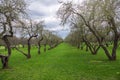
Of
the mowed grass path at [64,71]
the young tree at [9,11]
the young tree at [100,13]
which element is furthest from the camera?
the young tree at [100,13]

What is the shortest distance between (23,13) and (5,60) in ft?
17.9

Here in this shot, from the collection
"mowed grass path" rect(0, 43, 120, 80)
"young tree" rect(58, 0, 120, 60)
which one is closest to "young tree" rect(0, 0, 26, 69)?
"mowed grass path" rect(0, 43, 120, 80)

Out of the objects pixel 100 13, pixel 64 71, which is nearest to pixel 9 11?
pixel 64 71

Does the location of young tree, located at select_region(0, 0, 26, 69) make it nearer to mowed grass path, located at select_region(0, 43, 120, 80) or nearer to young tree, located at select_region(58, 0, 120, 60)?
mowed grass path, located at select_region(0, 43, 120, 80)

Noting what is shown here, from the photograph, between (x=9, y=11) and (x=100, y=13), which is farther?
(x=100, y=13)

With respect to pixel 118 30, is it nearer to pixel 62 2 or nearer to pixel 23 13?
pixel 62 2

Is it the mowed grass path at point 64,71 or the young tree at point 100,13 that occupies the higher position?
the young tree at point 100,13

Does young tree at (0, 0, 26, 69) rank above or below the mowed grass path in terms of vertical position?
above

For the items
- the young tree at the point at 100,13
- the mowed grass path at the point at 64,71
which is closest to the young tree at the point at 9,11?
the mowed grass path at the point at 64,71

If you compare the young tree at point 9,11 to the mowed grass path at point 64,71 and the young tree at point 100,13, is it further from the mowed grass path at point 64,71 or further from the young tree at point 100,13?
the young tree at point 100,13

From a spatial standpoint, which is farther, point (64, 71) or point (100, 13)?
point (100, 13)

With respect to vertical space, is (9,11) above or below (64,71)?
above

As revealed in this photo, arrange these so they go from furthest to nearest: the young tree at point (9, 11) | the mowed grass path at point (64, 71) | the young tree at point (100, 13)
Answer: the young tree at point (100, 13)
the young tree at point (9, 11)
the mowed grass path at point (64, 71)

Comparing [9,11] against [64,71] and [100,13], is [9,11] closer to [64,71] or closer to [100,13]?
[64,71]
